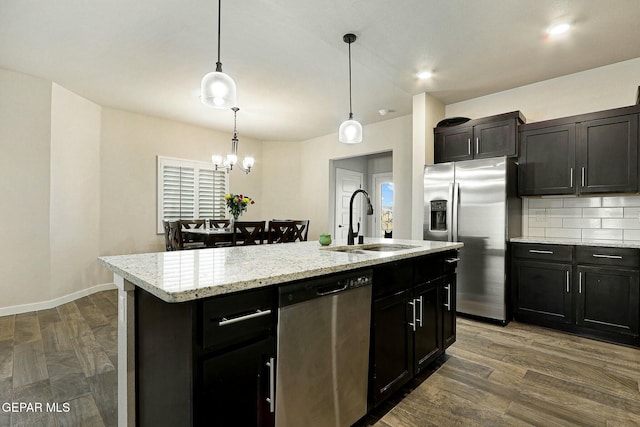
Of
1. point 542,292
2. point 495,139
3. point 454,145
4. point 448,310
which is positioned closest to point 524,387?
point 448,310

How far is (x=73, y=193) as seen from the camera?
4.18 metres

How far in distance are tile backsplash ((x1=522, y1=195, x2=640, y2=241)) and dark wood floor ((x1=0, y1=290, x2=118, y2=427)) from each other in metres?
4.39

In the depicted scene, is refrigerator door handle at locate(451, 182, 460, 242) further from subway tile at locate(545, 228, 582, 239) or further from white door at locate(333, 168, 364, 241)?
white door at locate(333, 168, 364, 241)

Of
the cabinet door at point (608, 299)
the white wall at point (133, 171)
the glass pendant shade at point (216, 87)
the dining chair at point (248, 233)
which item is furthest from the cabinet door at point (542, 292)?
the white wall at point (133, 171)

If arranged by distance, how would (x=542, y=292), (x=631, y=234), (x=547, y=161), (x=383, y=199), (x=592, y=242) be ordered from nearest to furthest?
1. (x=592, y=242)
2. (x=631, y=234)
3. (x=542, y=292)
4. (x=547, y=161)
5. (x=383, y=199)

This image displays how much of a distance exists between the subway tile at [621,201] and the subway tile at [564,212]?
0.77ft

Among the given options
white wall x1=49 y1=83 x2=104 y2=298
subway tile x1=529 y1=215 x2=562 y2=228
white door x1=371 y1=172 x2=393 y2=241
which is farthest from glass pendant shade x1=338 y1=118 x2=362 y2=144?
white door x1=371 y1=172 x2=393 y2=241

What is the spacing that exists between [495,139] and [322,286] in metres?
3.31

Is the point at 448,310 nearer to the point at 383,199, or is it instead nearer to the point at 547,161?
the point at 547,161

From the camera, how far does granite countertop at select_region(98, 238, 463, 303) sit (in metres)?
1.03

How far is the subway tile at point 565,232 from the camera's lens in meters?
3.50

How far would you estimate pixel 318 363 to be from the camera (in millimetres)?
1402

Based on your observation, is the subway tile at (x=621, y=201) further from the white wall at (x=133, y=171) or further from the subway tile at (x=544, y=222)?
the white wall at (x=133, y=171)

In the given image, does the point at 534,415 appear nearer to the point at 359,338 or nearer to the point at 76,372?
the point at 359,338
